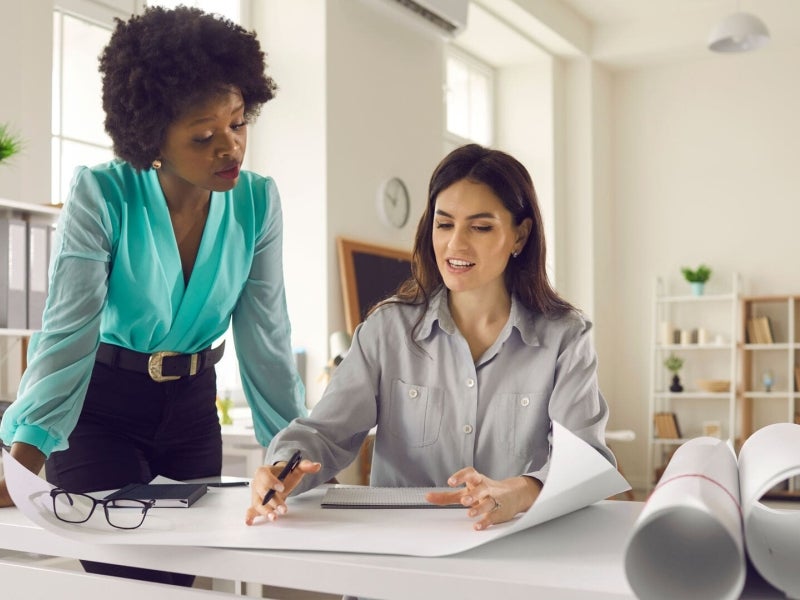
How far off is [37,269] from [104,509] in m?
1.91

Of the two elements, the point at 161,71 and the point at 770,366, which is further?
the point at 770,366

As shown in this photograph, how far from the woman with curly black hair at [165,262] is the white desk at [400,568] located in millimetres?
355

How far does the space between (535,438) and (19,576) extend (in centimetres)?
77

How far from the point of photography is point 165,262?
150 centimetres

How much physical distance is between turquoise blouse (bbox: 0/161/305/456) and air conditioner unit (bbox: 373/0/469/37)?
3643 millimetres

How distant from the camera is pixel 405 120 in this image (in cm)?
542

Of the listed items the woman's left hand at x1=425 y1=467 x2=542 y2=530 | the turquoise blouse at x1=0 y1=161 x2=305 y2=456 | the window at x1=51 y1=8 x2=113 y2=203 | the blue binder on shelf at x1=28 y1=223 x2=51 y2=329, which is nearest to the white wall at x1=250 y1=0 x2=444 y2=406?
the window at x1=51 y1=8 x2=113 y2=203

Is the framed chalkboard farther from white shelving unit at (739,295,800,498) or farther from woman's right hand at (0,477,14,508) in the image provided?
woman's right hand at (0,477,14,508)

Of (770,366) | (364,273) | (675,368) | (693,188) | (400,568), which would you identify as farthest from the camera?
(693,188)

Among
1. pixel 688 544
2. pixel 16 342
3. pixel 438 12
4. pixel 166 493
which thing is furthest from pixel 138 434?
pixel 438 12

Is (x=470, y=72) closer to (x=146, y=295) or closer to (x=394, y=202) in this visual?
(x=394, y=202)

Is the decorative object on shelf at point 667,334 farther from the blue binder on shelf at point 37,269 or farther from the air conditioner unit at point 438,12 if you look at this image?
the blue binder on shelf at point 37,269

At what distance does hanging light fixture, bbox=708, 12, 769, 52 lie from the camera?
5.23 m

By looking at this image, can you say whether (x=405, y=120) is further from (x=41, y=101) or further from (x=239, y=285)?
(x=239, y=285)
